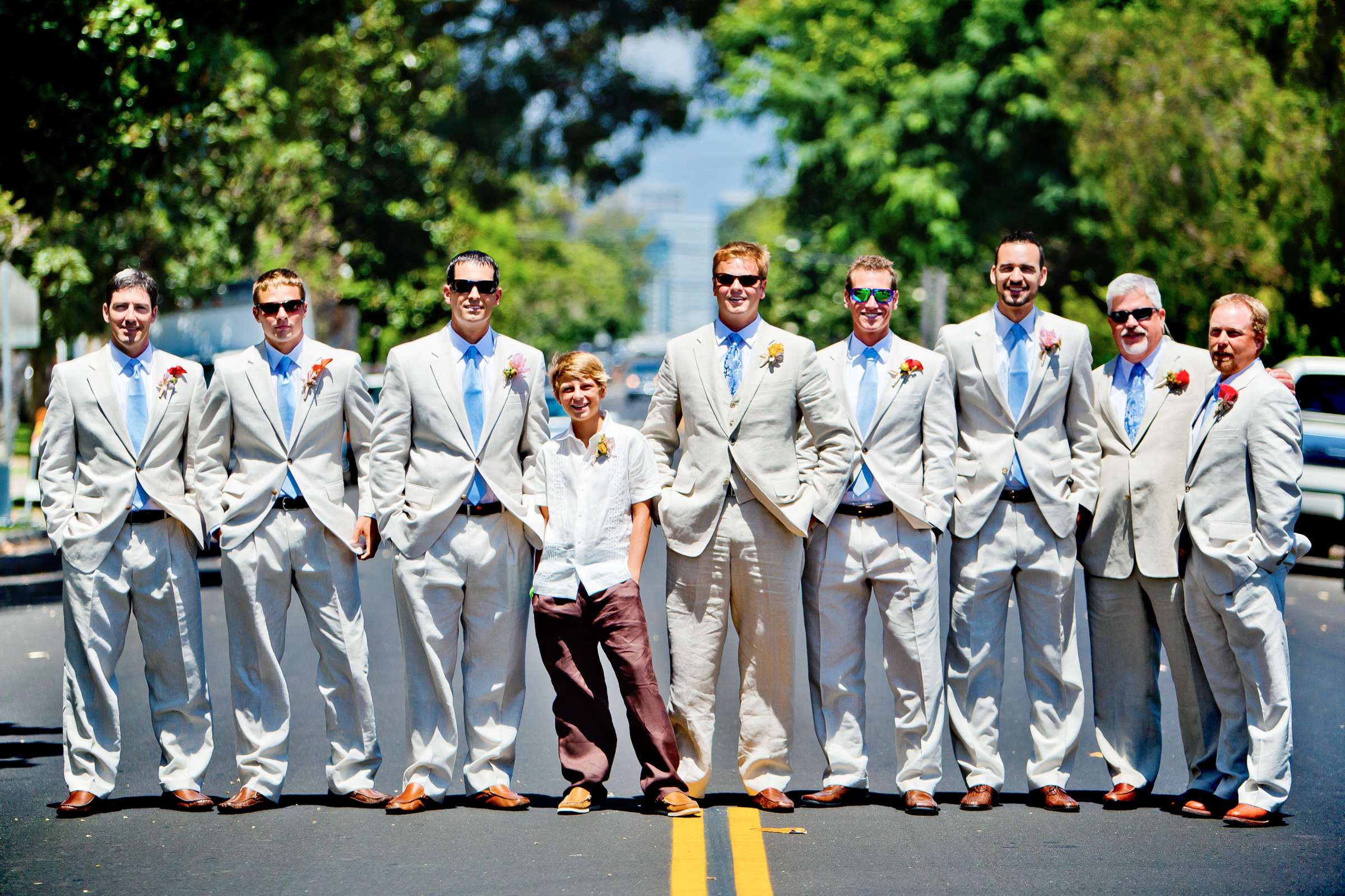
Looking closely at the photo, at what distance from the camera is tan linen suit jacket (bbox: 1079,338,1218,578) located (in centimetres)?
715

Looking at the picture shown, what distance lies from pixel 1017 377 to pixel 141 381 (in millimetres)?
3850

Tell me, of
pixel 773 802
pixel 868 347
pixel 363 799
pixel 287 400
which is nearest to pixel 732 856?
pixel 773 802

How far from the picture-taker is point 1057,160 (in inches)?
1179

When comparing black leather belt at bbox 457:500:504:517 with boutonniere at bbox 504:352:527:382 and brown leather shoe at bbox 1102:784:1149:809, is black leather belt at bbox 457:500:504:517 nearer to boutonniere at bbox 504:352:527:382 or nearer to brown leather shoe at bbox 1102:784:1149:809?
Result: boutonniere at bbox 504:352:527:382

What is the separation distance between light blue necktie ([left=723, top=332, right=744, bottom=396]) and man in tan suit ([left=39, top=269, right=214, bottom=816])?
7.61 feet

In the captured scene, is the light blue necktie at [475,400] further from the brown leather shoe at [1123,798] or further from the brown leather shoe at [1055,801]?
the brown leather shoe at [1123,798]

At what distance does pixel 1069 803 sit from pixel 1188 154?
17.6 metres

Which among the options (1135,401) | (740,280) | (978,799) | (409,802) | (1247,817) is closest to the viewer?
(1247,817)

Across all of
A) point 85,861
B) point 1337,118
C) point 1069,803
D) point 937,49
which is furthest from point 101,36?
point 937,49

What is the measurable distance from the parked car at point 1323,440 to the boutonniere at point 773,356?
10822mm

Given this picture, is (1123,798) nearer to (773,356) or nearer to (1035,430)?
(1035,430)

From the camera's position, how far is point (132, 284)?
283 inches

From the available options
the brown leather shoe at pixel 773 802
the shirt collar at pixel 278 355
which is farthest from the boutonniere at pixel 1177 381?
the shirt collar at pixel 278 355

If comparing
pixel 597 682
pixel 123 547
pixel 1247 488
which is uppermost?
pixel 1247 488
